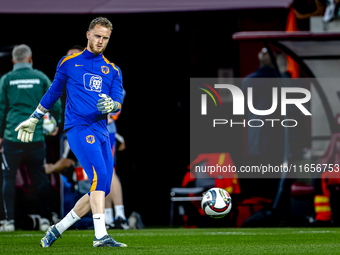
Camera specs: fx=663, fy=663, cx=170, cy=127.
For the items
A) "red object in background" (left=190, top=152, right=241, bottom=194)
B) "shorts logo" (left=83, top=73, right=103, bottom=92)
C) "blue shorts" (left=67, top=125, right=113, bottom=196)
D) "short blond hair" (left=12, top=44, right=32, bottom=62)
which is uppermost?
"short blond hair" (left=12, top=44, right=32, bottom=62)

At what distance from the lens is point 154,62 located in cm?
1010

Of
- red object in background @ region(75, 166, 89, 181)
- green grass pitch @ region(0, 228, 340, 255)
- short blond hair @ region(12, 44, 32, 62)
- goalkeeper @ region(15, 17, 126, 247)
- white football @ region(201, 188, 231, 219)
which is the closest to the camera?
green grass pitch @ region(0, 228, 340, 255)

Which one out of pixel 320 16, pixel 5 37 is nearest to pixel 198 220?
pixel 320 16

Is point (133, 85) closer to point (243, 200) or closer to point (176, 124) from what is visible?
point (176, 124)

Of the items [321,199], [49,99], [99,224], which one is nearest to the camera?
[99,224]

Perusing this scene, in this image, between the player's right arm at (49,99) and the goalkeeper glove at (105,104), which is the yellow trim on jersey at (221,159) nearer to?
the player's right arm at (49,99)

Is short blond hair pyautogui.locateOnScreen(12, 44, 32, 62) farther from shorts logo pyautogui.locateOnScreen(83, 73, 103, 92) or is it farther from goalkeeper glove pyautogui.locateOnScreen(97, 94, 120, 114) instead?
goalkeeper glove pyautogui.locateOnScreen(97, 94, 120, 114)

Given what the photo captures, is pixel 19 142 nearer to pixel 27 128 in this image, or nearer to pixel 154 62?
pixel 154 62

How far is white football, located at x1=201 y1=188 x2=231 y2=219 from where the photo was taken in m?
6.54

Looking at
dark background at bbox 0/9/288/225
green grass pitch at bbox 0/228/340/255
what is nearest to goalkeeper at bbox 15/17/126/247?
green grass pitch at bbox 0/228/340/255

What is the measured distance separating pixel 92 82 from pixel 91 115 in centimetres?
27

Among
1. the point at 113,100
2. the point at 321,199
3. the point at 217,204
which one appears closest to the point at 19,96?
the point at 217,204

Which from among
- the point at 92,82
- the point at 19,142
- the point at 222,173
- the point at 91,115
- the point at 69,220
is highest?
the point at 92,82

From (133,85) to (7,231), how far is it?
10.1 feet
